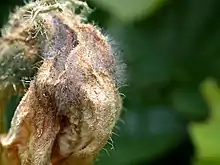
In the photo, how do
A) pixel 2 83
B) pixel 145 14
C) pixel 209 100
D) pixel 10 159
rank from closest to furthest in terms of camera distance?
pixel 10 159, pixel 2 83, pixel 209 100, pixel 145 14

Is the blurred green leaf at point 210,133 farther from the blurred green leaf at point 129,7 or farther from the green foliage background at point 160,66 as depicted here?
the blurred green leaf at point 129,7

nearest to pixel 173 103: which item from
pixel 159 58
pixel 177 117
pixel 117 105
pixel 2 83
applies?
pixel 177 117

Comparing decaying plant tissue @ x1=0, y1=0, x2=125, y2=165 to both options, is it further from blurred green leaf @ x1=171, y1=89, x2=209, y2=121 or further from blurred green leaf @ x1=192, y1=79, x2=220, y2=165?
blurred green leaf @ x1=171, y1=89, x2=209, y2=121

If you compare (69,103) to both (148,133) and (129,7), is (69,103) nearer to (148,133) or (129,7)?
(129,7)

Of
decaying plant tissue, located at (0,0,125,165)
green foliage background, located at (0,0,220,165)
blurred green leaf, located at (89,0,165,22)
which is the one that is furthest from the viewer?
green foliage background, located at (0,0,220,165)

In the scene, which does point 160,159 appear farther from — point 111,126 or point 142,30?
point 111,126

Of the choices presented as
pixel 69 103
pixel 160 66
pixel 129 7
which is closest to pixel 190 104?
pixel 160 66

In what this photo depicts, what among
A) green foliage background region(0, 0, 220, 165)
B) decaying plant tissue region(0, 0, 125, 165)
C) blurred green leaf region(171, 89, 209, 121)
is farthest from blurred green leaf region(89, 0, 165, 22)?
decaying plant tissue region(0, 0, 125, 165)
